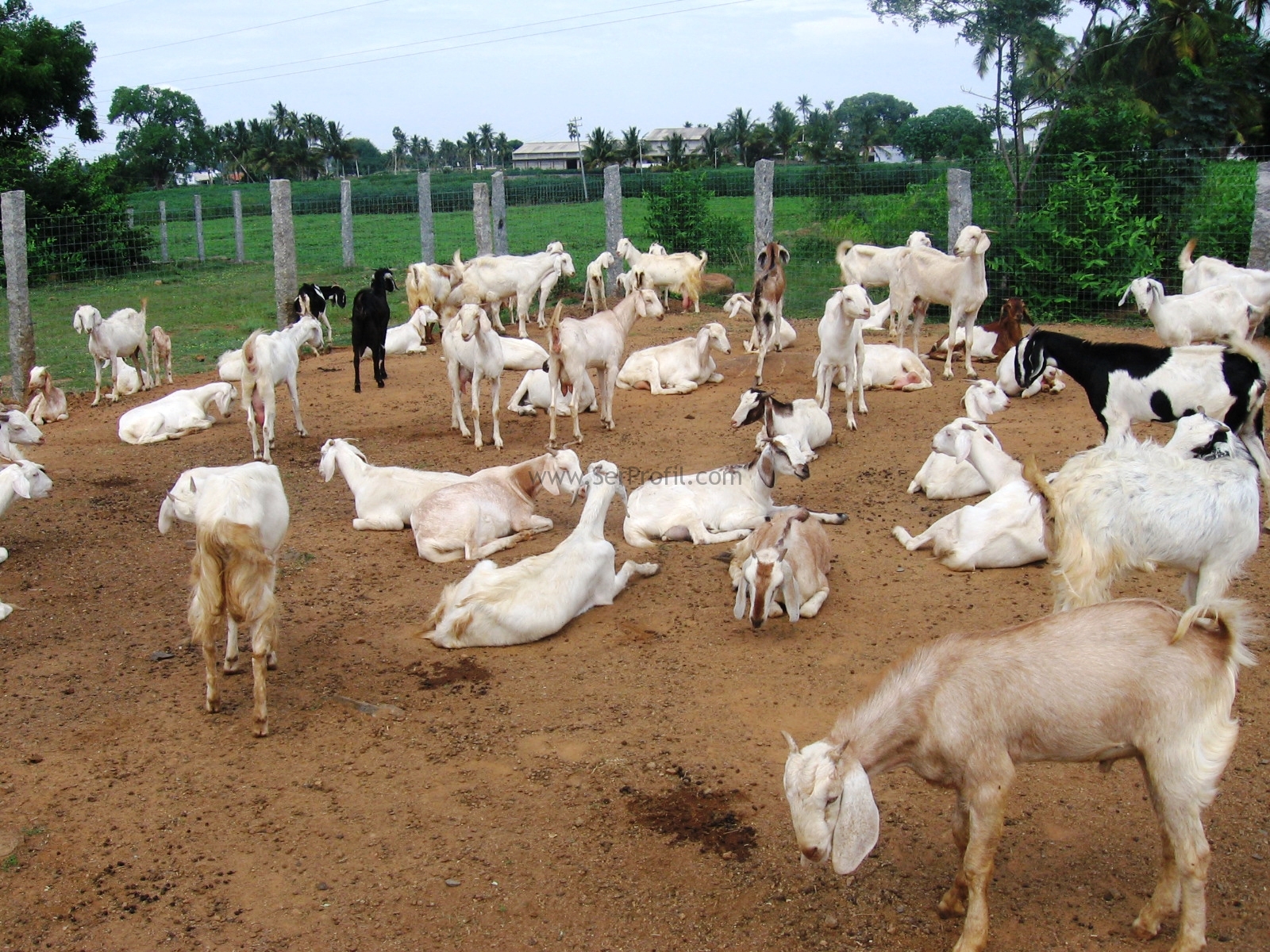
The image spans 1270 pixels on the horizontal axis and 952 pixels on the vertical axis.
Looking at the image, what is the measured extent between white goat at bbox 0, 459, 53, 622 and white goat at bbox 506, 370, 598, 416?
4.90 meters

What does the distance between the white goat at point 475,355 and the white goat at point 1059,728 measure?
23.4 feet

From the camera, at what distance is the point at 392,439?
10758 millimetres

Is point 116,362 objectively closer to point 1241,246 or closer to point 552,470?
point 552,470

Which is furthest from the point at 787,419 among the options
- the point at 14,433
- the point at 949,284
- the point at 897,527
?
the point at 14,433

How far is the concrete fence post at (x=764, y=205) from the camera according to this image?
16.7m

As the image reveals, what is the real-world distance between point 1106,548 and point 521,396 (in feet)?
24.8

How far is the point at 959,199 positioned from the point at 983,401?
682 cm

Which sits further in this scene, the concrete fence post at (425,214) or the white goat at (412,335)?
the concrete fence post at (425,214)

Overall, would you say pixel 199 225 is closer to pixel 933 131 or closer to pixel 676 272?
pixel 676 272

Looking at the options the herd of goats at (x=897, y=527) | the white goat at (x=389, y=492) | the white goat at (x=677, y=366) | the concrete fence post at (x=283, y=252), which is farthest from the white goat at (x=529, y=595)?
the concrete fence post at (x=283, y=252)

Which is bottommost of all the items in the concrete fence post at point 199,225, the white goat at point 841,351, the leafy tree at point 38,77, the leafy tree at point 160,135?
the white goat at point 841,351

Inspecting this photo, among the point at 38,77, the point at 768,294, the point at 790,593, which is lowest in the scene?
the point at 790,593

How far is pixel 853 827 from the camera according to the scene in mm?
3299

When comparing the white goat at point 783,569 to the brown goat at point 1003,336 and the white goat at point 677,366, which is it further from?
the brown goat at point 1003,336
